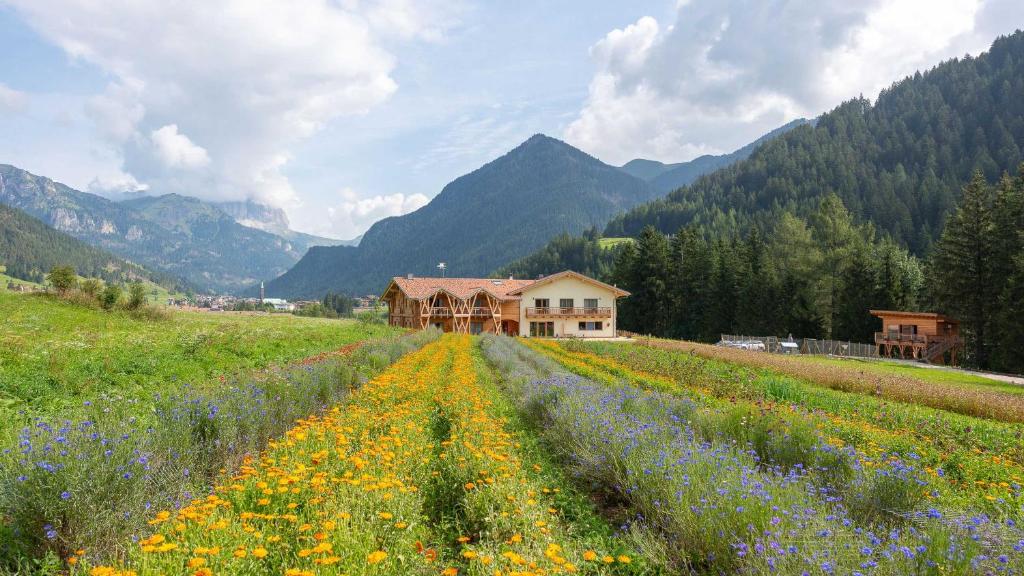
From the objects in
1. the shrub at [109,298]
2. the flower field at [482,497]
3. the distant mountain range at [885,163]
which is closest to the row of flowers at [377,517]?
the flower field at [482,497]

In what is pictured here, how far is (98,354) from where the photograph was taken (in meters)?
14.7

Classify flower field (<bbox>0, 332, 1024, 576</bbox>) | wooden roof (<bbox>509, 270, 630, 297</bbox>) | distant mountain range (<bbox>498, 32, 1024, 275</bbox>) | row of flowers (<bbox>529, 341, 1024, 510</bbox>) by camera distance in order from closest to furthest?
flower field (<bbox>0, 332, 1024, 576</bbox>), row of flowers (<bbox>529, 341, 1024, 510</bbox>), wooden roof (<bbox>509, 270, 630, 297</bbox>), distant mountain range (<bbox>498, 32, 1024, 275</bbox>)

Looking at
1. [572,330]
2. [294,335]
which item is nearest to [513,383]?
[294,335]

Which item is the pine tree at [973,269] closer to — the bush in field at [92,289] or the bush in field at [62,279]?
the bush in field at [92,289]

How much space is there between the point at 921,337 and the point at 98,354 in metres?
52.1

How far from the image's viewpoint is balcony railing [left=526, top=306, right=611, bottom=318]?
5484 centimetres

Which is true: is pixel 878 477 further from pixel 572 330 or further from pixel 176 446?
pixel 572 330

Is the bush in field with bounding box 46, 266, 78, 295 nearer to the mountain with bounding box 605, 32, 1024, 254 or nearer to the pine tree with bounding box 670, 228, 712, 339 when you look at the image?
the pine tree with bounding box 670, 228, 712, 339

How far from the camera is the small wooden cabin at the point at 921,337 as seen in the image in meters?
40.2

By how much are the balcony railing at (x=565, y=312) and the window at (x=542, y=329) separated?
107 cm

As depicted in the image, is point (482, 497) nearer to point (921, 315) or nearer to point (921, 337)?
point (921, 337)

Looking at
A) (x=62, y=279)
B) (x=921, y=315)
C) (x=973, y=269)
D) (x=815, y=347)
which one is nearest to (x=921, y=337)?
(x=921, y=315)

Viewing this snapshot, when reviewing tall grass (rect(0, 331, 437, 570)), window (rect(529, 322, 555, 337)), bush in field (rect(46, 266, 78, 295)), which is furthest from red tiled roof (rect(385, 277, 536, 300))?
tall grass (rect(0, 331, 437, 570))

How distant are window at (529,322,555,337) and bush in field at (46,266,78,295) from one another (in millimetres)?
38099
